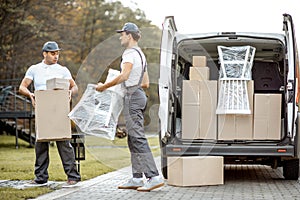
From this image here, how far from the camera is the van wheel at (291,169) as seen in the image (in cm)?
1009

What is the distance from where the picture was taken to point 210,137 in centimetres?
991

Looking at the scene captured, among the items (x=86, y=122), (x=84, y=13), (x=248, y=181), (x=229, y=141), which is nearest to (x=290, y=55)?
(x=229, y=141)

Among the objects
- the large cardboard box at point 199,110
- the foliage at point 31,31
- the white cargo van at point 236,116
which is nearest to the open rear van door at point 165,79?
the white cargo van at point 236,116

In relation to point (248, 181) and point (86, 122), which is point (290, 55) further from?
point (86, 122)

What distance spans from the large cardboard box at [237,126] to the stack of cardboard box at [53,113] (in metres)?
2.47

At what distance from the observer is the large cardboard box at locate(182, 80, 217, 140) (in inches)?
391

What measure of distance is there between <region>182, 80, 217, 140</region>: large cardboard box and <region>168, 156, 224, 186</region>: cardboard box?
564 mm

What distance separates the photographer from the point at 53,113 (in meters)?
8.52

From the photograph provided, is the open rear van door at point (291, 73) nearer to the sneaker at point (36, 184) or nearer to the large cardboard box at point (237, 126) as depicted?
the large cardboard box at point (237, 126)

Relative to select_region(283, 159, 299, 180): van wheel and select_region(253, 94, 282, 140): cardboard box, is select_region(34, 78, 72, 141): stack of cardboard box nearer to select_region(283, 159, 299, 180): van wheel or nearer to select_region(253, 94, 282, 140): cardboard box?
select_region(253, 94, 282, 140): cardboard box

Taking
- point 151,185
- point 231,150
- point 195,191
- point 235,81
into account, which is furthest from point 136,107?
point 235,81

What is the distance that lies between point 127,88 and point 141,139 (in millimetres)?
662

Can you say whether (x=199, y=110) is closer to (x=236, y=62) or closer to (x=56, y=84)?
(x=236, y=62)

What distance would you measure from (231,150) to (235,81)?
Answer: 39.5 inches
